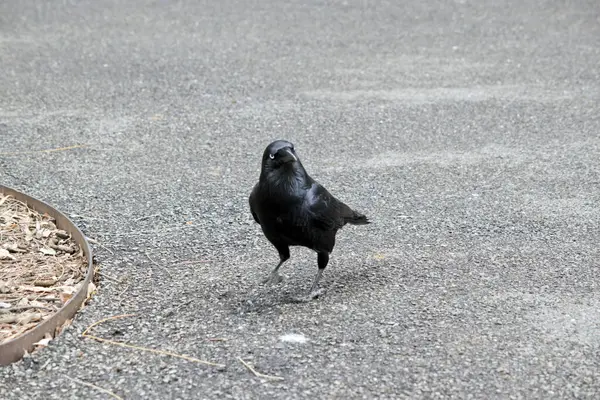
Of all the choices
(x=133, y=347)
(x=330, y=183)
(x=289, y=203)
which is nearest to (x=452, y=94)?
(x=330, y=183)

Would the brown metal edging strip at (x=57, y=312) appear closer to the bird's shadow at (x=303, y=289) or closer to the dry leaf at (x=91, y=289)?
the dry leaf at (x=91, y=289)

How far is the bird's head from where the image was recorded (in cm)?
407

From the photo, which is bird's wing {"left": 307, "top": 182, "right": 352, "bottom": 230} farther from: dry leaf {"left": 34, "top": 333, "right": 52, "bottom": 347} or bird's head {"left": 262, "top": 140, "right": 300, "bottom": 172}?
dry leaf {"left": 34, "top": 333, "right": 52, "bottom": 347}

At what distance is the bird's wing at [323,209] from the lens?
4.23 m

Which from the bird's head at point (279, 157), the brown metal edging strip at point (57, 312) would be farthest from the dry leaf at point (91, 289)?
the bird's head at point (279, 157)

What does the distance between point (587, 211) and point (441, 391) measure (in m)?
2.72

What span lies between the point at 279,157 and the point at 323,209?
0.39 metres

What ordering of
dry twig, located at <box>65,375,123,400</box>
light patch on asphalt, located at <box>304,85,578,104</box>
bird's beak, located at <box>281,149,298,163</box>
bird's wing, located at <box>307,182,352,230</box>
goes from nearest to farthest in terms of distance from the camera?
dry twig, located at <box>65,375,123,400</box>, bird's beak, located at <box>281,149,298,163</box>, bird's wing, located at <box>307,182,352,230</box>, light patch on asphalt, located at <box>304,85,578,104</box>

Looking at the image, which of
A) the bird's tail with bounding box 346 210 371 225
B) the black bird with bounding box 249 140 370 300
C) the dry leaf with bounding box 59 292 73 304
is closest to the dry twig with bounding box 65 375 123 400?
the dry leaf with bounding box 59 292 73 304

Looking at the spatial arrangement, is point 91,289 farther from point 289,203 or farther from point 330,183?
point 330,183

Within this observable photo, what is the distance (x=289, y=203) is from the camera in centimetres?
415

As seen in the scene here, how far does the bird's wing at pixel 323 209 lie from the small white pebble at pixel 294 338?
0.59 meters

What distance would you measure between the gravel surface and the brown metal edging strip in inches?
3.1

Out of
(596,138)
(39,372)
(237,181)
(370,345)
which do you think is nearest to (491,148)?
(596,138)
